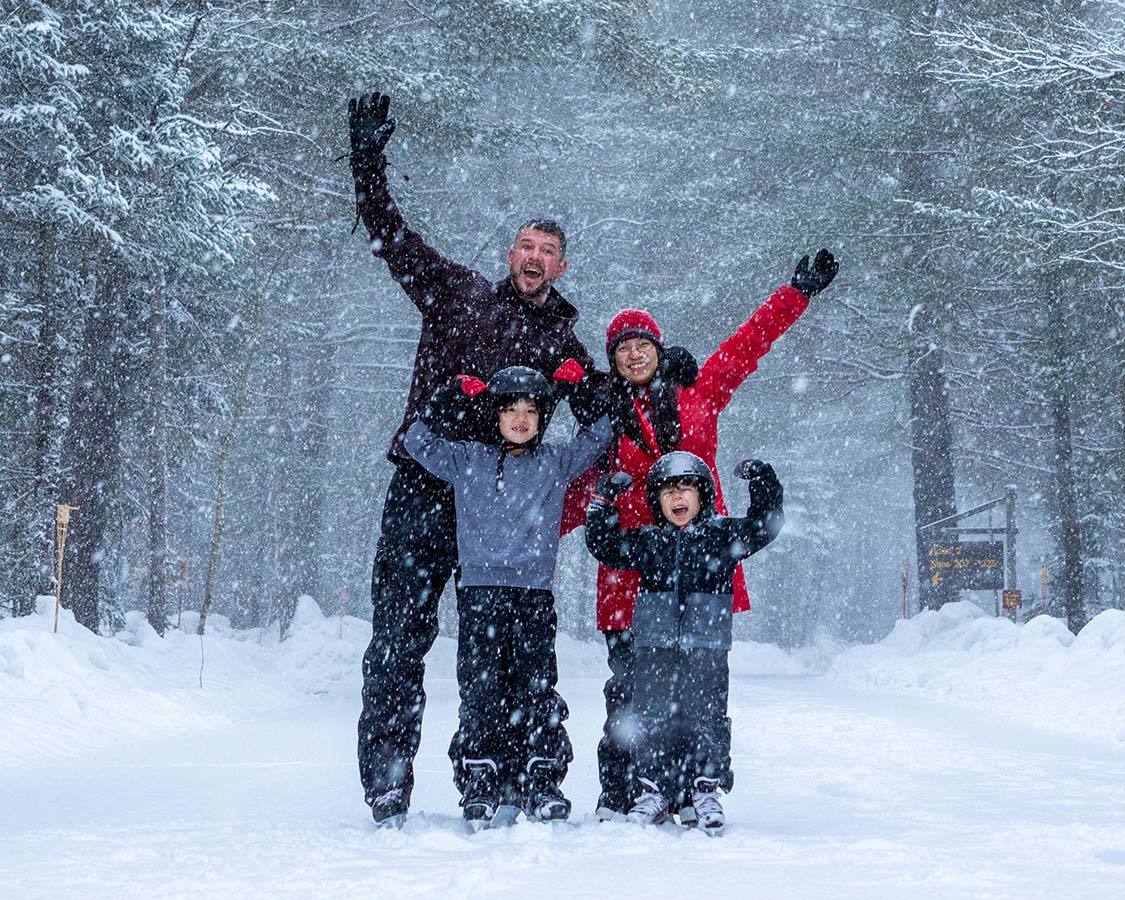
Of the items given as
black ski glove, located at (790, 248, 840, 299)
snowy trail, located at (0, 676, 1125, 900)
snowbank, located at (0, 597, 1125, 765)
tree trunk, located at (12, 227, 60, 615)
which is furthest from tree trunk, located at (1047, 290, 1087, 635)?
black ski glove, located at (790, 248, 840, 299)

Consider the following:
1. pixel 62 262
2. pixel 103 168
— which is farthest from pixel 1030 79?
pixel 62 262

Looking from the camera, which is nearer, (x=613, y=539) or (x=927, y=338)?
(x=613, y=539)

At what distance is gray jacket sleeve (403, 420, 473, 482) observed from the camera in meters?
4.31

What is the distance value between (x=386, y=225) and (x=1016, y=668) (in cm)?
929

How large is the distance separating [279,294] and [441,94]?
16.0 ft

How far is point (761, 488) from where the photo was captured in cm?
452

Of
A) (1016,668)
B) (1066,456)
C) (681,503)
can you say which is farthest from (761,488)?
(1066,456)

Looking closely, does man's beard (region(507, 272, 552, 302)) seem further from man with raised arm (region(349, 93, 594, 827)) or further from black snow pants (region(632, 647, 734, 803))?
black snow pants (region(632, 647, 734, 803))

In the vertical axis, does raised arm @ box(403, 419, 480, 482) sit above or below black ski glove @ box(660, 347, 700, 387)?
below

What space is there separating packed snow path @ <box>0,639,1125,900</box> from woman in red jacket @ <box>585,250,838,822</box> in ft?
2.46

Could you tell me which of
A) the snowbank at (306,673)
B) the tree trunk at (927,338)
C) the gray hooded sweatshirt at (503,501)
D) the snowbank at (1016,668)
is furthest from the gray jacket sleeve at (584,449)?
the tree trunk at (927,338)

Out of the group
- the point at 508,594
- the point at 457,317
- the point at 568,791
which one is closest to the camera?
the point at 508,594

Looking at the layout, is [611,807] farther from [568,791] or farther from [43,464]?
[43,464]

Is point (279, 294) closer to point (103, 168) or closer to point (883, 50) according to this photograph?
point (103, 168)
